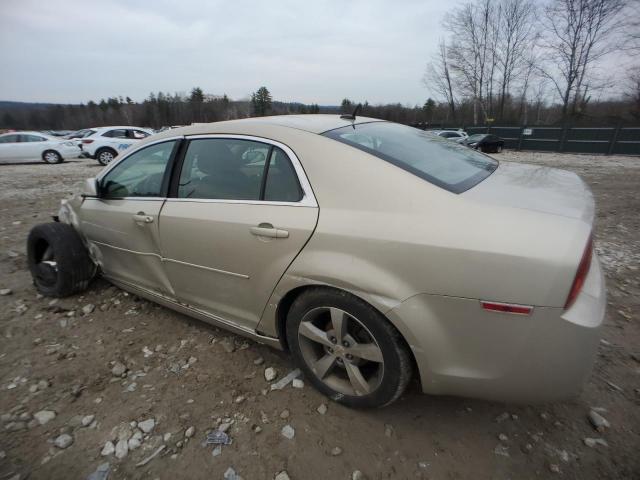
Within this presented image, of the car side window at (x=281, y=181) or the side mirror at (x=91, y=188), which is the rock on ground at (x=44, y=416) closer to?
the side mirror at (x=91, y=188)

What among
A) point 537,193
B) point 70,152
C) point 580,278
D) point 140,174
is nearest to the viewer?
point 580,278

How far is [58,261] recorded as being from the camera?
314 cm

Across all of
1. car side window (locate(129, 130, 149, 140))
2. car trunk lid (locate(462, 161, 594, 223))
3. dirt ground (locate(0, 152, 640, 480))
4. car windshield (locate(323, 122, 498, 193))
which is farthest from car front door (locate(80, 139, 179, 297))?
car side window (locate(129, 130, 149, 140))

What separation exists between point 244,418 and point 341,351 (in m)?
0.72

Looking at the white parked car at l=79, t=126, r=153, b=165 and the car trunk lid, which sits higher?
the car trunk lid

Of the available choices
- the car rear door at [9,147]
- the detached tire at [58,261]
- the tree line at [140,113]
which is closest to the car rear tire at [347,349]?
the detached tire at [58,261]

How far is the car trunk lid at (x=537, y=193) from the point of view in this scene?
5.05 feet

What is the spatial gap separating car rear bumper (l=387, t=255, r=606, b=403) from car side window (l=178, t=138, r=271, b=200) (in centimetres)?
116

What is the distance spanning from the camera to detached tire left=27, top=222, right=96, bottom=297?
10.3 ft

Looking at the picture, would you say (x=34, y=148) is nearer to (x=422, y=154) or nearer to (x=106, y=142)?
(x=106, y=142)

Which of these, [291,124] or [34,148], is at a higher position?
[291,124]

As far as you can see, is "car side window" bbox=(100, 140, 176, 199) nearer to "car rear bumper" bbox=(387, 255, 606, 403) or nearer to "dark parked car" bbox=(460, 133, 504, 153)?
"car rear bumper" bbox=(387, 255, 606, 403)

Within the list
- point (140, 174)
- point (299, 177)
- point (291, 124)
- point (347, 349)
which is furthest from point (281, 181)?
point (140, 174)

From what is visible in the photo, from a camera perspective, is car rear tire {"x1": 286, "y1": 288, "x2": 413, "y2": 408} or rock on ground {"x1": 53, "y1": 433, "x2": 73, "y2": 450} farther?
rock on ground {"x1": 53, "y1": 433, "x2": 73, "y2": 450}
